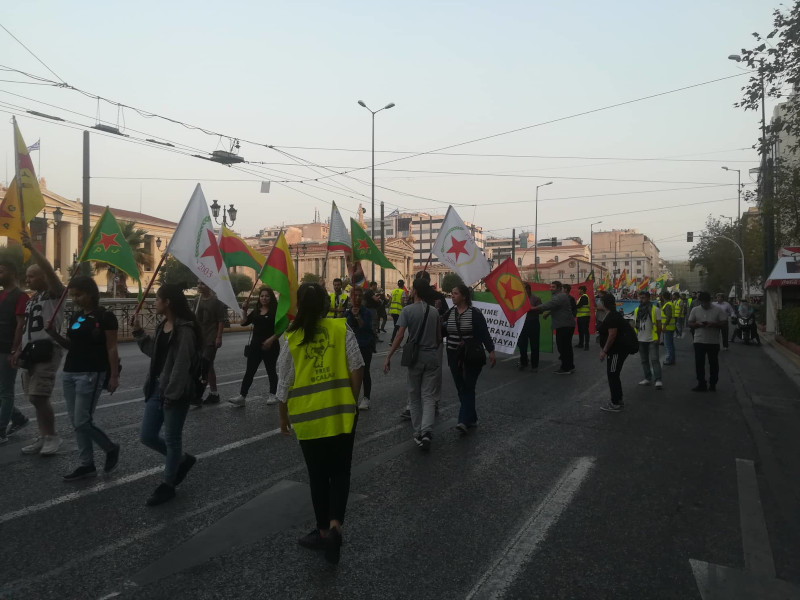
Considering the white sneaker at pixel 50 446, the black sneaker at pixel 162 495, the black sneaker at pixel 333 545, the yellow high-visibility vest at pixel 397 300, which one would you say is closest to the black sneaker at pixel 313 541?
the black sneaker at pixel 333 545

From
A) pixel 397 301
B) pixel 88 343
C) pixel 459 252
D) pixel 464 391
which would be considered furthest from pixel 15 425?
pixel 397 301

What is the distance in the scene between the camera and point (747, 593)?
346cm

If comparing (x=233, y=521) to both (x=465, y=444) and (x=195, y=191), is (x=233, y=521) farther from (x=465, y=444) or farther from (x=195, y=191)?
(x=195, y=191)

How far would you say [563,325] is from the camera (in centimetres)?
1269

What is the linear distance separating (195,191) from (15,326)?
2.48m

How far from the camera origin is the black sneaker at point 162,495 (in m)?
4.62

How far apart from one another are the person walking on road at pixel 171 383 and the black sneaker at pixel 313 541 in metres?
1.36

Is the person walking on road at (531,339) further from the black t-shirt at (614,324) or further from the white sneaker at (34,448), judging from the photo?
the white sneaker at (34,448)

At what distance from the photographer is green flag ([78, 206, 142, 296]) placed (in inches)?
276

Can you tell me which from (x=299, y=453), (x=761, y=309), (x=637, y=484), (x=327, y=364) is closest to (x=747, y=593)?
(x=637, y=484)

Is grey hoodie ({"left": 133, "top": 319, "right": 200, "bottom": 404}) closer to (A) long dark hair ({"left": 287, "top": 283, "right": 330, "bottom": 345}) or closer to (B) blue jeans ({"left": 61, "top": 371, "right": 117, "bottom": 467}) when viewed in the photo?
(B) blue jeans ({"left": 61, "top": 371, "right": 117, "bottom": 467})

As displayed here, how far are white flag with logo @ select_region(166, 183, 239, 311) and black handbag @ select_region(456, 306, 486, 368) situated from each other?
8.70ft

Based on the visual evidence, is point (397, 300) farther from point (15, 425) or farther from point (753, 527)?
point (753, 527)

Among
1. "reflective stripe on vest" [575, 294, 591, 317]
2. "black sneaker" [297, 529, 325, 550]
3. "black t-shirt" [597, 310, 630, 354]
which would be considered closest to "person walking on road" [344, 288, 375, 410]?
"black t-shirt" [597, 310, 630, 354]
